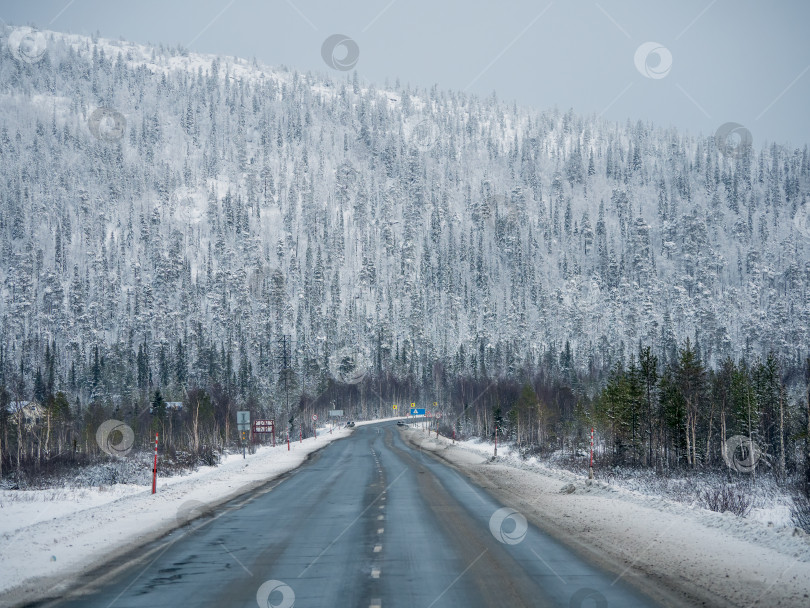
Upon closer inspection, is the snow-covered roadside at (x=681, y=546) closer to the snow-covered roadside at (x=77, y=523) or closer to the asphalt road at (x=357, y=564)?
the asphalt road at (x=357, y=564)

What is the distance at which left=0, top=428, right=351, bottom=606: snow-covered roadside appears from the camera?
1197 centimetres

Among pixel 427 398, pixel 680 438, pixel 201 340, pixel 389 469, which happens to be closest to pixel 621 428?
pixel 680 438

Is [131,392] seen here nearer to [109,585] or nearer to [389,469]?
[389,469]

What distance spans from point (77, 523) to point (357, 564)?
341 inches

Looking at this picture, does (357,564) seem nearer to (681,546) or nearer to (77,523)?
(681,546)

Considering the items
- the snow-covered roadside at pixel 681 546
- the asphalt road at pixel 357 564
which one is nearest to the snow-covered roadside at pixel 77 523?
the asphalt road at pixel 357 564

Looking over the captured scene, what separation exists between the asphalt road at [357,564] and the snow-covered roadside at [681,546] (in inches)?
28.4

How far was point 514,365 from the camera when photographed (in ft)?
586

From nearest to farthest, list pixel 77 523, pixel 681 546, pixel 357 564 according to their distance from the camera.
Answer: pixel 357 564 < pixel 681 546 < pixel 77 523

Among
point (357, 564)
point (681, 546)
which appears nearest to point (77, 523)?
point (357, 564)

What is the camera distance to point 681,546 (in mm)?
14516

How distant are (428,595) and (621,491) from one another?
16.2m

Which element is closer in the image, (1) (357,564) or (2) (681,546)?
(1) (357,564)

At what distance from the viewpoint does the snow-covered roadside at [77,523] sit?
11969mm
